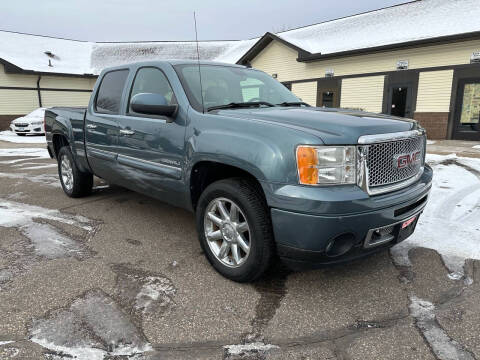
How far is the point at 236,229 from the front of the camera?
9.51 feet

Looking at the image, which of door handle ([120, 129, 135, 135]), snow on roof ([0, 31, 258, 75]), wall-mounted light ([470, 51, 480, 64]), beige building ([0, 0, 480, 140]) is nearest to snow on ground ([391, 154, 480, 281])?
door handle ([120, 129, 135, 135])

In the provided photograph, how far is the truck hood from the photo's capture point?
2.48 metres

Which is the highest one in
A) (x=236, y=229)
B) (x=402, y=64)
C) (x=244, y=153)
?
(x=402, y=64)

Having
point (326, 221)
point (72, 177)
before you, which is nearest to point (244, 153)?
point (326, 221)

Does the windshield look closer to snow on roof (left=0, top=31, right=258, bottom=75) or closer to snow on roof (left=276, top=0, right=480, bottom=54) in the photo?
snow on roof (left=276, top=0, right=480, bottom=54)

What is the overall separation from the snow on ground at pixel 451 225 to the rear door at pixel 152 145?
2.25 metres

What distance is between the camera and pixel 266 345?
2254 mm

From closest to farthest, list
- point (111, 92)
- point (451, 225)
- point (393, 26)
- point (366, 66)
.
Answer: point (451, 225) → point (111, 92) → point (366, 66) → point (393, 26)

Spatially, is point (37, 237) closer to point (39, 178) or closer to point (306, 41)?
point (39, 178)

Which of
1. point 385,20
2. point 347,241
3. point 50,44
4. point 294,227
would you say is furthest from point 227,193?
point 50,44

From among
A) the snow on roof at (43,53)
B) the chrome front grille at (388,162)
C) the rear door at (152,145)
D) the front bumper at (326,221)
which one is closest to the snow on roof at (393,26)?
the chrome front grille at (388,162)

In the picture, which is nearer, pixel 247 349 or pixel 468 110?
pixel 247 349

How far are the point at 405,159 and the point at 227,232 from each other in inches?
58.9

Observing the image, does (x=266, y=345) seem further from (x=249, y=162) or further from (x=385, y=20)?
(x=385, y=20)
